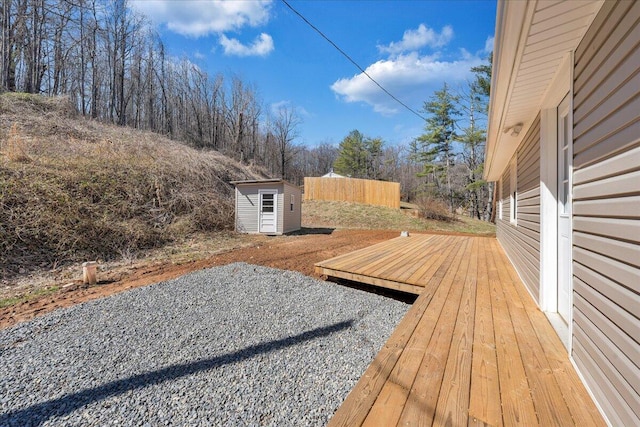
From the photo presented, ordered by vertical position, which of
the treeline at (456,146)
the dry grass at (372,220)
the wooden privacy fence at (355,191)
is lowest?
the dry grass at (372,220)

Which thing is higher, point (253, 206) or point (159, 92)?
point (159, 92)

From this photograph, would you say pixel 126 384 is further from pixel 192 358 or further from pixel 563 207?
pixel 563 207

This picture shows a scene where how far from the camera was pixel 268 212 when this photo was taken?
9734 millimetres

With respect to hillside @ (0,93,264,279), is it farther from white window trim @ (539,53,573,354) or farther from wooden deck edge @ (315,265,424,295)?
white window trim @ (539,53,573,354)

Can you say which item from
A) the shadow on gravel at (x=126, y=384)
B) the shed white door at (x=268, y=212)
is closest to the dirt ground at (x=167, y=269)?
the shed white door at (x=268, y=212)

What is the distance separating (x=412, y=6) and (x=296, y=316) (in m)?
7.57

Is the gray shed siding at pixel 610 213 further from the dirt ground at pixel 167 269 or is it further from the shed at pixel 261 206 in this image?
the shed at pixel 261 206

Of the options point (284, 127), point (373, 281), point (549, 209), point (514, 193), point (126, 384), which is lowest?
point (126, 384)

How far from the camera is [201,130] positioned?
21000mm

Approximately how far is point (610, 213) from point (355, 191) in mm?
16652

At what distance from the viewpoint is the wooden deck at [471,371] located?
112 cm

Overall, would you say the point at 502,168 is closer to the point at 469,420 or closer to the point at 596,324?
the point at 596,324

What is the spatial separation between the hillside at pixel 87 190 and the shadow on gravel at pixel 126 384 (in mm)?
4379

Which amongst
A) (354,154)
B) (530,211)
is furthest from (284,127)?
(530,211)
